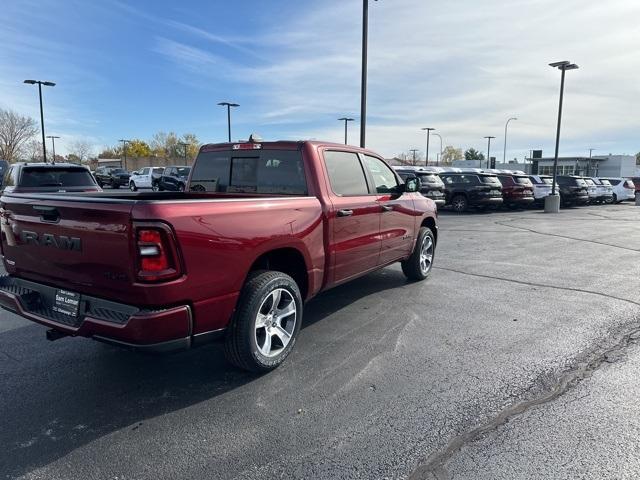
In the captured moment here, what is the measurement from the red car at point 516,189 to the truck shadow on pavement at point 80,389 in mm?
19824

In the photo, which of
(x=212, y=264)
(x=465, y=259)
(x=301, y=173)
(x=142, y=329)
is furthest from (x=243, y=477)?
(x=465, y=259)

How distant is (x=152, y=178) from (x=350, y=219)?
95.4ft

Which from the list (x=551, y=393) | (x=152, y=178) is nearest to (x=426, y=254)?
(x=551, y=393)

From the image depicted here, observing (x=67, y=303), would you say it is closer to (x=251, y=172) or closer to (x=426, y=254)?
(x=251, y=172)

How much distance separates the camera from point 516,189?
21.3 m

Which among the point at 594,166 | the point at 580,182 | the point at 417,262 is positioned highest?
the point at 594,166

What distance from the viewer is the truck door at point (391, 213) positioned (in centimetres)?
543

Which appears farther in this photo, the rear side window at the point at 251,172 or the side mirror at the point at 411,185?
the side mirror at the point at 411,185

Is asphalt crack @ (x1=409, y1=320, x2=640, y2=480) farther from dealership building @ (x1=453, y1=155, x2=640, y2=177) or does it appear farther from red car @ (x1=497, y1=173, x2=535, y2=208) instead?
dealership building @ (x1=453, y1=155, x2=640, y2=177)

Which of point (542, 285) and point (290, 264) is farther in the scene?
point (542, 285)

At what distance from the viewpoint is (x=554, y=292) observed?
6.28m

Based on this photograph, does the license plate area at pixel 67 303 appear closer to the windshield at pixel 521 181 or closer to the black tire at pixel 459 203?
the black tire at pixel 459 203

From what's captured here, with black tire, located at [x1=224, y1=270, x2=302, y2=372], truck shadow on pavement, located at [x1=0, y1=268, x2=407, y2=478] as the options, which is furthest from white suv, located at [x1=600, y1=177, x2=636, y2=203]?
truck shadow on pavement, located at [x1=0, y1=268, x2=407, y2=478]

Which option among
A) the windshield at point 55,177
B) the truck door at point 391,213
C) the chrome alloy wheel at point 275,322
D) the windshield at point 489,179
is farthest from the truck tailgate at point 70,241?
the windshield at point 489,179
